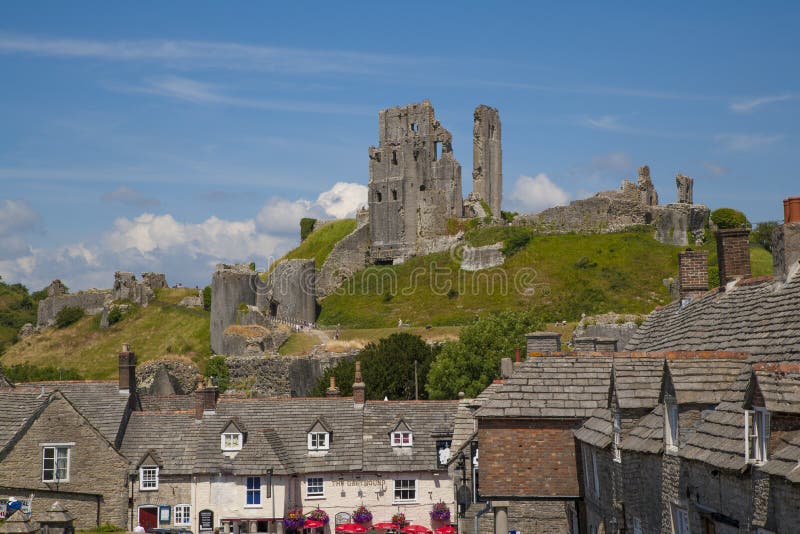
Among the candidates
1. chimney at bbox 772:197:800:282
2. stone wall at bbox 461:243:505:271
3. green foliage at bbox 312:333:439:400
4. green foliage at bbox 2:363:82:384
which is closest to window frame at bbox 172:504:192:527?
green foliage at bbox 312:333:439:400

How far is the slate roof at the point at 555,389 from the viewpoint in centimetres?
2303

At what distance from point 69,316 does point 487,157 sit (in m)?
41.6

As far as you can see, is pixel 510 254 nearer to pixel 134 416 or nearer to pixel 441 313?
pixel 441 313

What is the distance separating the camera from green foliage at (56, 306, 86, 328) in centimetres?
10011

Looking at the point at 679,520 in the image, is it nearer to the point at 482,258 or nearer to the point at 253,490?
the point at 253,490

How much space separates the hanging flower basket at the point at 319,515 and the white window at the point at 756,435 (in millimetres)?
30172

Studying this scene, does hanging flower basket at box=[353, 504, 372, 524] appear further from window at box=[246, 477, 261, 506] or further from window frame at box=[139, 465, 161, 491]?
window frame at box=[139, 465, 161, 491]

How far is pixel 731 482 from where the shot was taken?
46.9 feet

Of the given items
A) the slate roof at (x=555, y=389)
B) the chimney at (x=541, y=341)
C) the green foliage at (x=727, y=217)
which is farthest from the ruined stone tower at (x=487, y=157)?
the slate roof at (x=555, y=389)

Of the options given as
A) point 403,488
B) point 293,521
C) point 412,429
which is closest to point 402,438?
point 412,429

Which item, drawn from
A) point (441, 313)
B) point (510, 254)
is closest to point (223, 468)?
point (441, 313)

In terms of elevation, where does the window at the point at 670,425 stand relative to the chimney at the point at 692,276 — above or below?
below

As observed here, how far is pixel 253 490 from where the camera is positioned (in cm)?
4256

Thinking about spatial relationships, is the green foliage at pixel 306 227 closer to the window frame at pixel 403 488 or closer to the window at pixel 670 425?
the window frame at pixel 403 488
